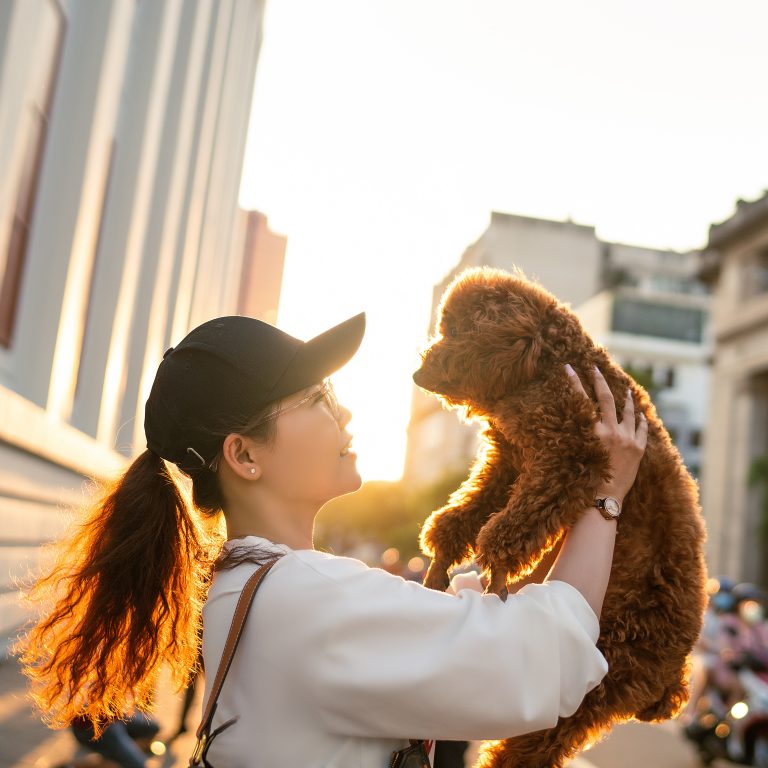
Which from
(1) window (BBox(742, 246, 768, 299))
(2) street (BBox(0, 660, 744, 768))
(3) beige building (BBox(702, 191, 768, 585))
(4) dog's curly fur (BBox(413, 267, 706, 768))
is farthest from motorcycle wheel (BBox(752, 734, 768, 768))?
(1) window (BBox(742, 246, 768, 299))

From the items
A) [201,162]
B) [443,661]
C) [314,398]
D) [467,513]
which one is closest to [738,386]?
[201,162]

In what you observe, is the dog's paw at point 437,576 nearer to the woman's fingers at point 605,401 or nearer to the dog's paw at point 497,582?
the dog's paw at point 497,582

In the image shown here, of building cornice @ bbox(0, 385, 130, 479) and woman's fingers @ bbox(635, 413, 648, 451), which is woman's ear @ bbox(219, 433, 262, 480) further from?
building cornice @ bbox(0, 385, 130, 479)

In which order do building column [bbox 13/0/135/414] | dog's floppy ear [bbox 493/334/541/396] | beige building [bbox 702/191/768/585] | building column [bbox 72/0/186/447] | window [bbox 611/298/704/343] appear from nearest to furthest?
dog's floppy ear [bbox 493/334/541/396], building column [bbox 13/0/135/414], building column [bbox 72/0/186/447], beige building [bbox 702/191/768/585], window [bbox 611/298/704/343]

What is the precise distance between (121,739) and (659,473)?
3.27 metres

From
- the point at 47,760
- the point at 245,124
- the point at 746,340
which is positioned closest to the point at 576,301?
the point at 746,340

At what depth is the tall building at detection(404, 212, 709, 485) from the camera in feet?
174

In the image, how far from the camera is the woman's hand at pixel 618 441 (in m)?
1.95

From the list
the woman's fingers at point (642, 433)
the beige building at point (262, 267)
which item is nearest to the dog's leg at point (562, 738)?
the woman's fingers at point (642, 433)

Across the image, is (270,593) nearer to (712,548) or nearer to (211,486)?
(211,486)

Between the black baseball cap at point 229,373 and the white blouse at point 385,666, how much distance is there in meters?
0.39

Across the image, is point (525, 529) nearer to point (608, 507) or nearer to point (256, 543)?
point (608, 507)

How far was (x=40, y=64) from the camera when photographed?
7.18 m

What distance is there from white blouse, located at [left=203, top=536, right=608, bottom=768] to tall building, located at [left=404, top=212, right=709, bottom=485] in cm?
4240
